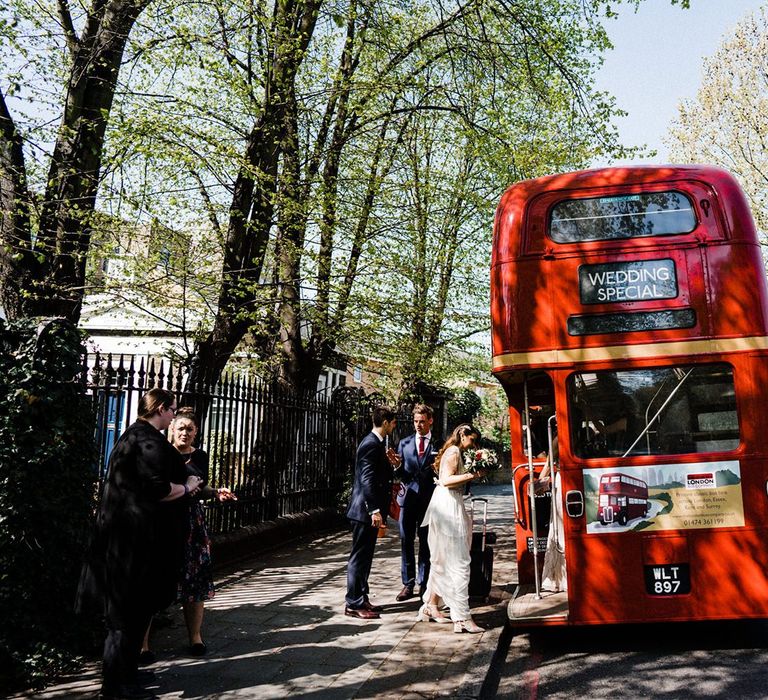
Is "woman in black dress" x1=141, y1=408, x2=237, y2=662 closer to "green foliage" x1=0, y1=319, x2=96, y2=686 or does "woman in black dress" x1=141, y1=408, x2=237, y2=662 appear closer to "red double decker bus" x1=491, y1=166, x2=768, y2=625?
"green foliage" x1=0, y1=319, x2=96, y2=686

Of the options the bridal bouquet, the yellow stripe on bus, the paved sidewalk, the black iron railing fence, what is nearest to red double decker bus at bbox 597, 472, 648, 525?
the yellow stripe on bus

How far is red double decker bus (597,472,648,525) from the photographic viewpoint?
20.9 ft

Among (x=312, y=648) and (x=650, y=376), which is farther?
(x=650, y=376)

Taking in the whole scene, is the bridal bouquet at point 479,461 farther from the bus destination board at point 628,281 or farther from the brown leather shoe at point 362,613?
the bus destination board at point 628,281

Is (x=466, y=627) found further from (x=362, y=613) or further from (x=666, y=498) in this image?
(x=666, y=498)

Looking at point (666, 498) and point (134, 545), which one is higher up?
point (666, 498)

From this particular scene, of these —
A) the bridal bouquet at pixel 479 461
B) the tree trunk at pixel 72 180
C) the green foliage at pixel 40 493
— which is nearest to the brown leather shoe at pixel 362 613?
the bridal bouquet at pixel 479 461

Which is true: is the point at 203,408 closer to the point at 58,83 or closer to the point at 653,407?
the point at 58,83

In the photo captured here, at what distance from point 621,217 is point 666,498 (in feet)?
7.98

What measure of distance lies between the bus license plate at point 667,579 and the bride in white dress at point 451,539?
1557 millimetres

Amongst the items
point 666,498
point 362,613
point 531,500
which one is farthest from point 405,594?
point 666,498

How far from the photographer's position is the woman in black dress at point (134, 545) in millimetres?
4816

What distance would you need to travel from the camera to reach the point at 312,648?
250 inches

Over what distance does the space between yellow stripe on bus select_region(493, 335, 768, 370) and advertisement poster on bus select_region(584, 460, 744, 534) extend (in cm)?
93
